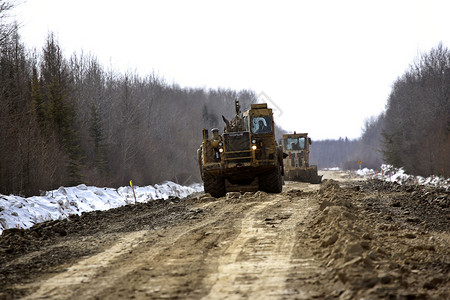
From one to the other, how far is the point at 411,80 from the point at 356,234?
6173 cm

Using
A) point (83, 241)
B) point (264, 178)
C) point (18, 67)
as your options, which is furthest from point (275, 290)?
point (18, 67)

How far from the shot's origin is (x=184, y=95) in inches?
3041

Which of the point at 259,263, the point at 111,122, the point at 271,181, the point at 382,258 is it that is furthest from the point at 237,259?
the point at 111,122

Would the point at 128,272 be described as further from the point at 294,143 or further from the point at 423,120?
the point at 423,120

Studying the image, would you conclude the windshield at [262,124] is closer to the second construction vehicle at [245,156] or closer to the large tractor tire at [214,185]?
the second construction vehicle at [245,156]

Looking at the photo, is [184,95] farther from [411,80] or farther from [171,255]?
[171,255]

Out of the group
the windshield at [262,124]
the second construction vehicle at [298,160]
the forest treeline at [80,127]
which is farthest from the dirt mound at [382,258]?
the second construction vehicle at [298,160]

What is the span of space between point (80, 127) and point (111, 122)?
7406mm

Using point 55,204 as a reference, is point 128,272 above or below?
below

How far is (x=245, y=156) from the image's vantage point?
18.3 m

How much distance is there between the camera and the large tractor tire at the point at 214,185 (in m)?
19.2

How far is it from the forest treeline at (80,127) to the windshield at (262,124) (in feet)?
32.5

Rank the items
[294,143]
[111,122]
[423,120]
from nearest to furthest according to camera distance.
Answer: [294,143]
[111,122]
[423,120]

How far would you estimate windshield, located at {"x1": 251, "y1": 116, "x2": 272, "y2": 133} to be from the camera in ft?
62.4
